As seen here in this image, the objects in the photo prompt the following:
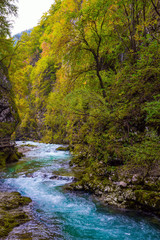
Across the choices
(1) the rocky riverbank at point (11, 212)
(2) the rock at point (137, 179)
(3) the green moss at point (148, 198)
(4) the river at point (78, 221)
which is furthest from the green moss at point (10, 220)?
(2) the rock at point (137, 179)

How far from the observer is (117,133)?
7492 millimetres

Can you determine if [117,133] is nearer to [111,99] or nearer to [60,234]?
[111,99]

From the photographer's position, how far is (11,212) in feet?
16.9

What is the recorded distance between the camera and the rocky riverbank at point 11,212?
4.23 m

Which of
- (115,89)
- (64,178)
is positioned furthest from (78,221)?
(115,89)

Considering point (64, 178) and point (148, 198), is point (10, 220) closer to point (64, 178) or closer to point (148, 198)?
point (148, 198)

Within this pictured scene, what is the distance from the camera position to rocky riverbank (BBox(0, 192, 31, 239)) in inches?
166

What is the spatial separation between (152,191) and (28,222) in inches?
164

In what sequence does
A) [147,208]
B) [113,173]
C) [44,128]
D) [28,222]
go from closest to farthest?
[28,222] < [147,208] < [113,173] < [44,128]

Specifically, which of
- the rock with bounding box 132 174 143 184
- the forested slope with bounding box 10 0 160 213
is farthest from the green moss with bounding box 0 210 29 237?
the rock with bounding box 132 174 143 184

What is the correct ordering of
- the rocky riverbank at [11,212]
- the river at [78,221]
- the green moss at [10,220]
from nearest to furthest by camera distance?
the green moss at [10,220] → the rocky riverbank at [11,212] → the river at [78,221]

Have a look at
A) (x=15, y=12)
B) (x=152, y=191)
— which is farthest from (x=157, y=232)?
(x=15, y=12)

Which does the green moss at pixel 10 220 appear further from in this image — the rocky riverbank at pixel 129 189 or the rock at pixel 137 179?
the rock at pixel 137 179

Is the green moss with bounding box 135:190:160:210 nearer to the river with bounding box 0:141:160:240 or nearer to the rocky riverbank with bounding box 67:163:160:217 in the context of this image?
the rocky riverbank with bounding box 67:163:160:217
